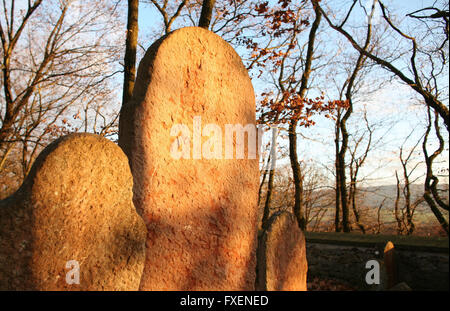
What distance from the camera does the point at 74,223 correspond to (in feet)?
6.63

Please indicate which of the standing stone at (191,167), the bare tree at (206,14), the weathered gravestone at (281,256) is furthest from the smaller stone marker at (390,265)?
the bare tree at (206,14)

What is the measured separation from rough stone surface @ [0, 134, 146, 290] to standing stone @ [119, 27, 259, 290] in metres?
0.20

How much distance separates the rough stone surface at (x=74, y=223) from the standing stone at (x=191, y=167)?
20 cm

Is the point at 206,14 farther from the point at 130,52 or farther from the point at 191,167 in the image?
the point at 191,167

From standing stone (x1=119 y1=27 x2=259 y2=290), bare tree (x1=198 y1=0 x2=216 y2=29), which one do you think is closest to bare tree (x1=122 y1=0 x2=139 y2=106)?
bare tree (x1=198 y1=0 x2=216 y2=29)

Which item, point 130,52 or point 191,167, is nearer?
point 191,167

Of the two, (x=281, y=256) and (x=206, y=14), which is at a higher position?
(x=206, y=14)

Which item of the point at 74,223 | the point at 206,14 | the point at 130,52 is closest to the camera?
the point at 74,223

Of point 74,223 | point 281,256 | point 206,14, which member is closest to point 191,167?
point 74,223

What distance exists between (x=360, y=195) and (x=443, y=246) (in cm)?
976

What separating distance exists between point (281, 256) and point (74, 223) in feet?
6.42

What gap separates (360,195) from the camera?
14.1 meters
